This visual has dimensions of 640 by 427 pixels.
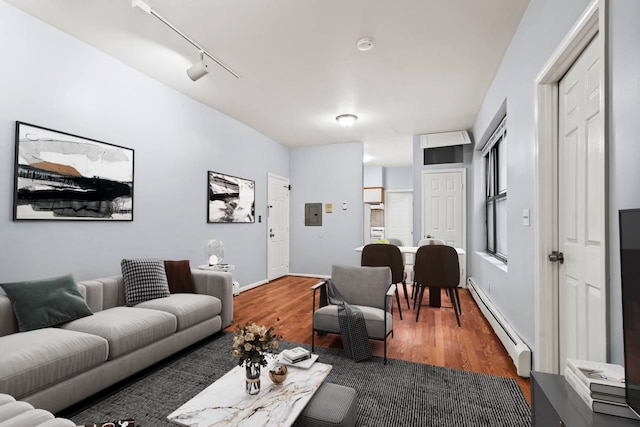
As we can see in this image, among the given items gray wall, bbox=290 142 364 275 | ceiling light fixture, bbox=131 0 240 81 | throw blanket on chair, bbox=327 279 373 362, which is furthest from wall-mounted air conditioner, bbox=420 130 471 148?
throw blanket on chair, bbox=327 279 373 362

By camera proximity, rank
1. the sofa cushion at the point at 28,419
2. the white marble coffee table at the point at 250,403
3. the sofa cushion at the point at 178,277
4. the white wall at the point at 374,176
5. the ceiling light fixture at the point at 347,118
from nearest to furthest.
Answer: the sofa cushion at the point at 28,419 < the white marble coffee table at the point at 250,403 < the sofa cushion at the point at 178,277 < the ceiling light fixture at the point at 347,118 < the white wall at the point at 374,176

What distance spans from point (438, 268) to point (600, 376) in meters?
2.64

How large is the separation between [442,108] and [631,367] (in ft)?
14.0

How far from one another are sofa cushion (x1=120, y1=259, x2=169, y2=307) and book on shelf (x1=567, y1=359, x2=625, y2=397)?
123 inches

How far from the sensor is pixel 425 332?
3.37m

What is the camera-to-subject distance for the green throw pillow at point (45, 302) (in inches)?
82.8

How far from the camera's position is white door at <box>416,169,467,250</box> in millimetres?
5789

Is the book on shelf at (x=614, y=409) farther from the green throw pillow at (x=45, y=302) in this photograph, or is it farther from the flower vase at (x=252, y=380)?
the green throw pillow at (x=45, y=302)

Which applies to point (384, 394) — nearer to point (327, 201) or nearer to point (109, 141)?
point (109, 141)

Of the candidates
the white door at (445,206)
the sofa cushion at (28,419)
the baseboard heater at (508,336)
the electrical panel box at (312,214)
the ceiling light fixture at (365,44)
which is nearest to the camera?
the sofa cushion at (28,419)

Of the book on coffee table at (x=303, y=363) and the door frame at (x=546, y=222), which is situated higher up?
the door frame at (x=546, y=222)

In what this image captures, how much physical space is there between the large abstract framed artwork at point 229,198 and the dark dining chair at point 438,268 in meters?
2.94

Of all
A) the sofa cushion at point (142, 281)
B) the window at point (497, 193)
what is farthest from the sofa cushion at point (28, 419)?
the window at point (497, 193)

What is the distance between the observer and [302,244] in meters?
6.78
